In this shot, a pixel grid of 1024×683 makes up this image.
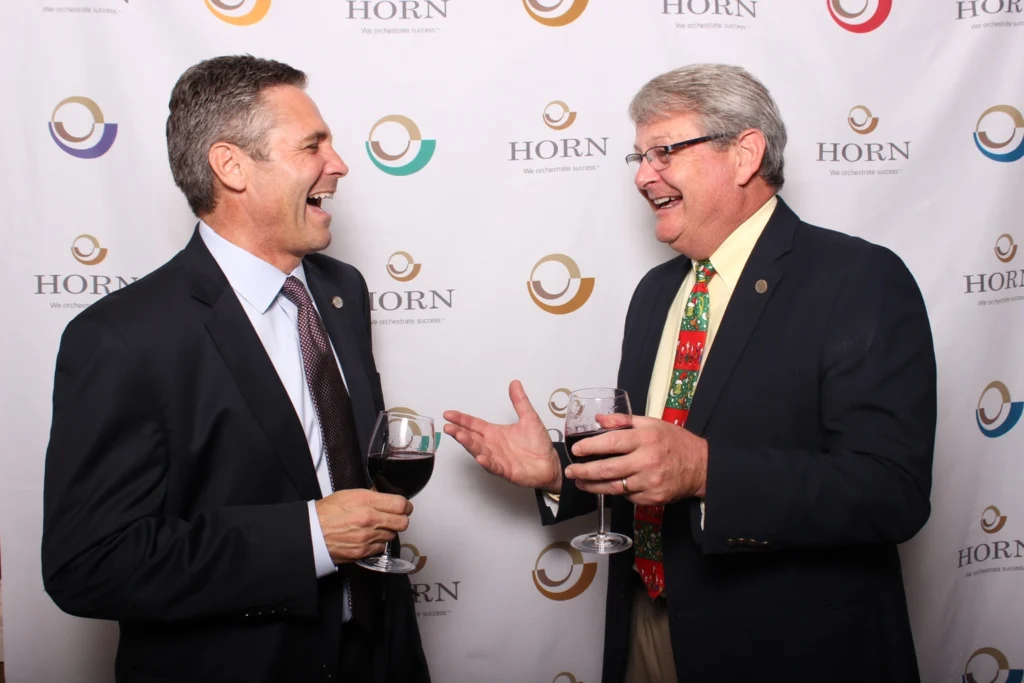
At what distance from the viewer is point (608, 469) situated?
1.50 meters

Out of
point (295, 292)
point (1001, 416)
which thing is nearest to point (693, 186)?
point (295, 292)

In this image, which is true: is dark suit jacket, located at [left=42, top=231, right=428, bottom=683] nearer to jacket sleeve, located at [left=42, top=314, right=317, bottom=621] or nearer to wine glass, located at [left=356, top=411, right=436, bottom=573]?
jacket sleeve, located at [left=42, top=314, right=317, bottom=621]

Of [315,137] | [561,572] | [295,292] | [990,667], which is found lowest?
[990,667]

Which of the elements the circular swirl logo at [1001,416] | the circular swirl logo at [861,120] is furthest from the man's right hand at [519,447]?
the circular swirl logo at [1001,416]

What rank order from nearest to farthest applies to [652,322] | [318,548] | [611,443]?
[611,443], [318,548], [652,322]

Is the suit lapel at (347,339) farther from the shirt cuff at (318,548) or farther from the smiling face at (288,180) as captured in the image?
the shirt cuff at (318,548)

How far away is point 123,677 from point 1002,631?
2756 millimetres

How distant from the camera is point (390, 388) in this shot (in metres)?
2.74

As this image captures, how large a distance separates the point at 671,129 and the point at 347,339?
90 cm

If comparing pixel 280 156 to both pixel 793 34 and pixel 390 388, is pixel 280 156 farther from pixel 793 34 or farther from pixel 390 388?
pixel 793 34

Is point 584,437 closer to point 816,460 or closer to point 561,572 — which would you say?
point 816,460

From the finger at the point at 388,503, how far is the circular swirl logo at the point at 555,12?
172cm

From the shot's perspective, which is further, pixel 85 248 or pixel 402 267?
pixel 402 267

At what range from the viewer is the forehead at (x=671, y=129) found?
1.98 metres
